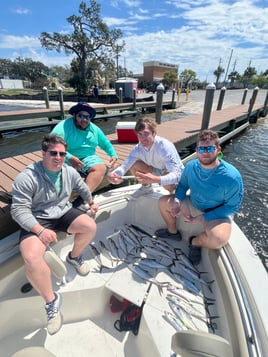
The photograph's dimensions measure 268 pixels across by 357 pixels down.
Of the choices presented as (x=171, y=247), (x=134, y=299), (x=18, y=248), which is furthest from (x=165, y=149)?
(x=18, y=248)

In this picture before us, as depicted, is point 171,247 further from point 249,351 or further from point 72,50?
point 72,50

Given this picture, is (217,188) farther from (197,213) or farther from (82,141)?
(82,141)

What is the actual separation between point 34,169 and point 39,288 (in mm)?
942

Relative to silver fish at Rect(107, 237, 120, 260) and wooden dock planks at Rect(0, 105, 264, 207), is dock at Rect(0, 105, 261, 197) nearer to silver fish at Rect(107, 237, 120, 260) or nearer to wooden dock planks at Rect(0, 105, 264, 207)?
wooden dock planks at Rect(0, 105, 264, 207)

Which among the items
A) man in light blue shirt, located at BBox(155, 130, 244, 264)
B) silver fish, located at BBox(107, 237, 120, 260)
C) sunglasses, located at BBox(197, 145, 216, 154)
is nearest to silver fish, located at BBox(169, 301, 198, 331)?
man in light blue shirt, located at BBox(155, 130, 244, 264)

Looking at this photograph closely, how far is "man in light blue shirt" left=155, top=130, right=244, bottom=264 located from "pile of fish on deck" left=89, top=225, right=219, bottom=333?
9.0 inches

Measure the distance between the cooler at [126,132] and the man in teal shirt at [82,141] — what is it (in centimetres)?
216

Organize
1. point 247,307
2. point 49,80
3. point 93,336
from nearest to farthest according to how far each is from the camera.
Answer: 1. point 247,307
2. point 93,336
3. point 49,80

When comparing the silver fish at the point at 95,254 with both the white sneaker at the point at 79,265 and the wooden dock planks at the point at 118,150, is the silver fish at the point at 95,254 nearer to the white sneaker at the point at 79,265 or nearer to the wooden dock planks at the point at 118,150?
the white sneaker at the point at 79,265

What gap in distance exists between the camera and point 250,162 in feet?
21.7

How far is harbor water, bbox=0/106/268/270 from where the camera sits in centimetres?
375

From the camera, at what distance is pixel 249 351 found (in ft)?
3.62

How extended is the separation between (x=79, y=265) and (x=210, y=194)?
151cm

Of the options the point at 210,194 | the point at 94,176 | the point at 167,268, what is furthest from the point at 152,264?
the point at 94,176
